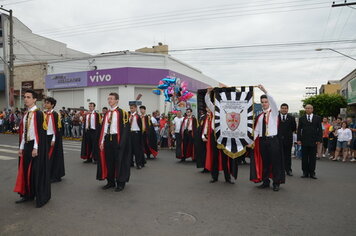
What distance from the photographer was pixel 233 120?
6398 mm

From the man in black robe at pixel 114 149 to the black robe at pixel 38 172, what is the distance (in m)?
1.23

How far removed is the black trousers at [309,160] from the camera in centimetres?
706

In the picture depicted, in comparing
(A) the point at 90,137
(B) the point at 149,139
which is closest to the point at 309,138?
(B) the point at 149,139

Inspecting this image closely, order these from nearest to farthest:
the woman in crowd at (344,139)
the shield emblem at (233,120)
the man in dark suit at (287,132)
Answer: the shield emblem at (233,120) < the man in dark suit at (287,132) < the woman in crowd at (344,139)

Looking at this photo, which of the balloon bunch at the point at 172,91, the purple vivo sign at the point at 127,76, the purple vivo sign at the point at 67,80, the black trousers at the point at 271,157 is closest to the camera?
the black trousers at the point at 271,157

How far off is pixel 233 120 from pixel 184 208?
2584mm

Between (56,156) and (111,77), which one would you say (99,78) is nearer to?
(111,77)

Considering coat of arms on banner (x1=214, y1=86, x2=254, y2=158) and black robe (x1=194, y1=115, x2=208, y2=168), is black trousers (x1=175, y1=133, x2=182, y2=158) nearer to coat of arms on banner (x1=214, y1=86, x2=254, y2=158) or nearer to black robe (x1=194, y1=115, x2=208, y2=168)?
black robe (x1=194, y1=115, x2=208, y2=168)

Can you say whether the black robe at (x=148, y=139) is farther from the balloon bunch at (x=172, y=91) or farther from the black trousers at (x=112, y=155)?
the balloon bunch at (x=172, y=91)

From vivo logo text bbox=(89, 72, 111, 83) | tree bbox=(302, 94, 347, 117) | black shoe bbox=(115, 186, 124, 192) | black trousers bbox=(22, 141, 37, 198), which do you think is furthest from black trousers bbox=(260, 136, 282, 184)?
tree bbox=(302, 94, 347, 117)

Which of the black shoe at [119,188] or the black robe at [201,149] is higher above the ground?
the black robe at [201,149]

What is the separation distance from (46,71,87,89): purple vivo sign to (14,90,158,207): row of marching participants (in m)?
16.3

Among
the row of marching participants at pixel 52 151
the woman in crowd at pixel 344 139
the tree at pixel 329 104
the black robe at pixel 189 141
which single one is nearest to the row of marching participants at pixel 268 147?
the black robe at pixel 189 141

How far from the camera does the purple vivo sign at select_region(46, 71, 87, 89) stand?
23.7 m
